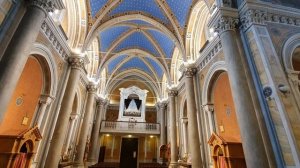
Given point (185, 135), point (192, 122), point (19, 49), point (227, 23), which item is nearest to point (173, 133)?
point (185, 135)

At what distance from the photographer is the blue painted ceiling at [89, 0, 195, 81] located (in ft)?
28.4

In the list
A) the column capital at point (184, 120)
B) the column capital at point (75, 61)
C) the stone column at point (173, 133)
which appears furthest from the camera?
the column capital at point (184, 120)

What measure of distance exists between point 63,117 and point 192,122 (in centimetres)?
550

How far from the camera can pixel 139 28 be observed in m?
11.2

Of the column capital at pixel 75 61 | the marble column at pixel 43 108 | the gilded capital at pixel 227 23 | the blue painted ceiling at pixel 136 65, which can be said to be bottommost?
the marble column at pixel 43 108

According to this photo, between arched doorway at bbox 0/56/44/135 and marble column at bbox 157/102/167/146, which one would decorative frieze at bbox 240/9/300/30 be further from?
marble column at bbox 157/102/167/146

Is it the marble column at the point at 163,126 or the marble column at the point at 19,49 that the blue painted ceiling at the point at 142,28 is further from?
the marble column at the point at 19,49

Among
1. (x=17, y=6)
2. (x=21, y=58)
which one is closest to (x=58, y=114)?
(x=21, y=58)

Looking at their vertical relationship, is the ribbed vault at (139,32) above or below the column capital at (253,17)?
above

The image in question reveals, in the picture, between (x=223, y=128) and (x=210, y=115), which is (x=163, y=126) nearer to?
(x=210, y=115)

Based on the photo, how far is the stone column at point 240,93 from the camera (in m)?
3.53

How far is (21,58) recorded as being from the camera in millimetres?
3771

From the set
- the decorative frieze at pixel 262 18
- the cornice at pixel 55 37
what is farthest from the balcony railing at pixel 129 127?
the decorative frieze at pixel 262 18

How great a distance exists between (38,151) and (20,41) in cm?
388
